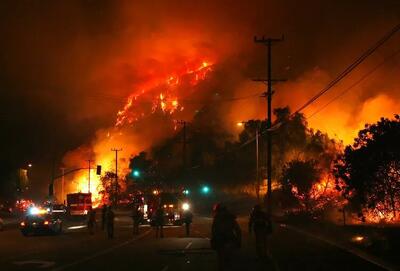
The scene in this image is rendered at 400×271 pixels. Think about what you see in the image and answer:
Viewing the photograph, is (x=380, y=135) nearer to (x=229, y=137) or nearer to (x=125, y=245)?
(x=125, y=245)

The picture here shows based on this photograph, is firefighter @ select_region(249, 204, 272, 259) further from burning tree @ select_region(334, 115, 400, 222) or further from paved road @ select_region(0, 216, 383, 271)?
burning tree @ select_region(334, 115, 400, 222)

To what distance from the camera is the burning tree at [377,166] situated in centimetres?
3050

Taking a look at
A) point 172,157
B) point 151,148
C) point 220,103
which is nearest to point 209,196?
point 172,157

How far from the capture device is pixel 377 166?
30.8m

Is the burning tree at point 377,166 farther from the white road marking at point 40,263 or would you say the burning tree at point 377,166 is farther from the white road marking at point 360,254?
the white road marking at point 40,263

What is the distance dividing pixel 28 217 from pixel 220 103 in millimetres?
114468

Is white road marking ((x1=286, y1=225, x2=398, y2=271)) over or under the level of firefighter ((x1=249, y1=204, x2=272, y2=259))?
under

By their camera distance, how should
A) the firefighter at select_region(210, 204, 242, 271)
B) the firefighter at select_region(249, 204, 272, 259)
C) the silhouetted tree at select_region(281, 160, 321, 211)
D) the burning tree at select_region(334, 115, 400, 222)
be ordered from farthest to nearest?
1. the silhouetted tree at select_region(281, 160, 321, 211)
2. the burning tree at select_region(334, 115, 400, 222)
3. the firefighter at select_region(249, 204, 272, 259)
4. the firefighter at select_region(210, 204, 242, 271)

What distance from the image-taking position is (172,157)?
467 feet

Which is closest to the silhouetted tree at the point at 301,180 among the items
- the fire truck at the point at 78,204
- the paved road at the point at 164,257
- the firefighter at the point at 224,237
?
the paved road at the point at 164,257

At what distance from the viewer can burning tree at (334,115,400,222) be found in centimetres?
3050

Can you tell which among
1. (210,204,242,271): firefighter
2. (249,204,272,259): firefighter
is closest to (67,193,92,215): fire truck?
(249,204,272,259): firefighter

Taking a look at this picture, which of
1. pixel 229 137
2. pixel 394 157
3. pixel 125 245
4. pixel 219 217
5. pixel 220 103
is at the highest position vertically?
pixel 220 103

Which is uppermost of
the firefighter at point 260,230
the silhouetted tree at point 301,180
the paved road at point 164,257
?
the silhouetted tree at point 301,180
